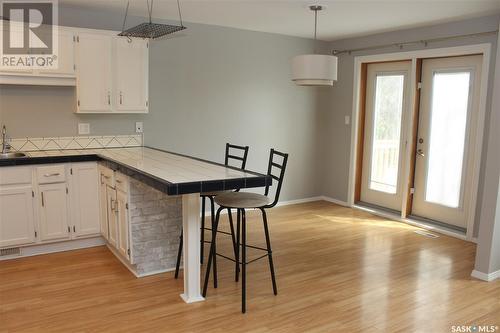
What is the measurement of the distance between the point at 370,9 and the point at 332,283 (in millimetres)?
2650

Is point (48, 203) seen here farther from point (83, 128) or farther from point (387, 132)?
point (387, 132)

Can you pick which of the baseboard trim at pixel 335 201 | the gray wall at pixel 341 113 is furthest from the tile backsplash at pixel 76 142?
the baseboard trim at pixel 335 201

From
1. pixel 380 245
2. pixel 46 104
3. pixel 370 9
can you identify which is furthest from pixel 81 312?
pixel 370 9

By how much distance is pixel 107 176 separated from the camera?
12.8 feet

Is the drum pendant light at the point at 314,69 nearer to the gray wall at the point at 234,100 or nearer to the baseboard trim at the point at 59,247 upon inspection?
the gray wall at the point at 234,100

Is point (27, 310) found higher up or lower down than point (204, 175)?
lower down

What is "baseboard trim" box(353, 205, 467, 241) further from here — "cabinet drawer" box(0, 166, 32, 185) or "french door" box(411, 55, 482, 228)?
"cabinet drawer" box(0, 166, 32, 185)

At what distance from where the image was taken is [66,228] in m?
4.08

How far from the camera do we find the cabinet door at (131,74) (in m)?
4.37

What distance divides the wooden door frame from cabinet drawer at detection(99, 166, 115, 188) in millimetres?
3521

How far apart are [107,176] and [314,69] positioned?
2.08 meters

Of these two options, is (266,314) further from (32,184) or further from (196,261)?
(32,184)

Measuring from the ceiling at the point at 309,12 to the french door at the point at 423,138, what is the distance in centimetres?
64
